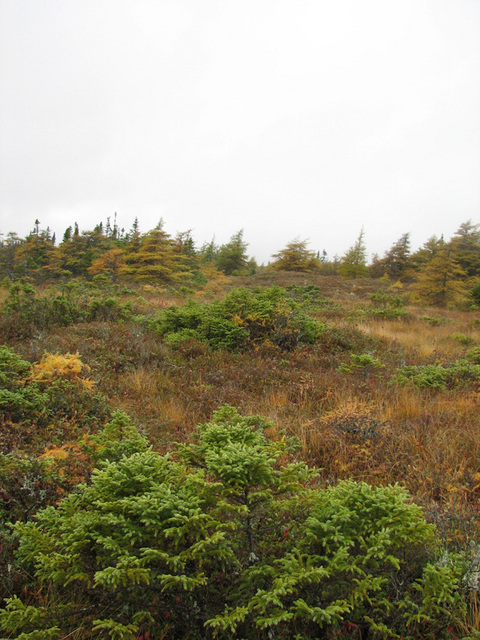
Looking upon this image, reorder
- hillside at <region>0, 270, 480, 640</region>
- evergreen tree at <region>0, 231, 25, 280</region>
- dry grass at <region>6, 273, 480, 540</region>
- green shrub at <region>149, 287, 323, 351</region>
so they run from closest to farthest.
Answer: hillside at <region>0, 270, 480, 640</region> → dry grass at <region>6, 273, 480, 540</region> → green shrub at <region>149, 287, 323, 351</region> → evergreen tree at <region>0, 231, 25, 280</region>

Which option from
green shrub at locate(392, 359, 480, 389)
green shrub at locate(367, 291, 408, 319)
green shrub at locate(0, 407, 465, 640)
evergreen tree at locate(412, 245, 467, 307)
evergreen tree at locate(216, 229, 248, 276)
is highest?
evergreen tree at locate(216, 229, 248, 276)

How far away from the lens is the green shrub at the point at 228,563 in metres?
1.52

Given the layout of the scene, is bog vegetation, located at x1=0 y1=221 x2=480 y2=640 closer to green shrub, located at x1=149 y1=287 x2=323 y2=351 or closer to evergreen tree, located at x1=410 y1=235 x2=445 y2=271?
green shrub, located at x1=149 y1=287 x2=323 y2=351

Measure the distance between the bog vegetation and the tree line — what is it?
13650 millimetres

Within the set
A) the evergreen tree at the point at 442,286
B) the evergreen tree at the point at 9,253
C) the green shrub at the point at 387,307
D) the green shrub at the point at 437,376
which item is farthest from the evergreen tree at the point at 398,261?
the evergreen tree at the point at 9,253

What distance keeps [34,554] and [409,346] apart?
29.0 feet

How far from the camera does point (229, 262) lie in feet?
125

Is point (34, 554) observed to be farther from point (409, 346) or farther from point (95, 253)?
point (95, 253)

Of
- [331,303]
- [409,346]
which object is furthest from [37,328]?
[331,303]

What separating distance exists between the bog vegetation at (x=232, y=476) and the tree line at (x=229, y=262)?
1365 centimetres

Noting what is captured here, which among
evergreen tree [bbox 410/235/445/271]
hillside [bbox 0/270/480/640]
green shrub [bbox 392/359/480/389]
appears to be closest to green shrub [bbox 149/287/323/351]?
hillside [bbox 0/270/480/640]

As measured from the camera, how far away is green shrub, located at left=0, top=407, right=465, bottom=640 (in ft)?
4.98

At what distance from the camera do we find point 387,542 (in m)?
1.57

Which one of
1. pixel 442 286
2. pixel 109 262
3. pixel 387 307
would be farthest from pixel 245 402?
pixel 109 262
